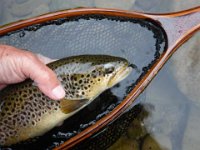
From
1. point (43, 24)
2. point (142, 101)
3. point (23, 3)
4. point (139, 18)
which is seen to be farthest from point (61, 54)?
point (23, 3)

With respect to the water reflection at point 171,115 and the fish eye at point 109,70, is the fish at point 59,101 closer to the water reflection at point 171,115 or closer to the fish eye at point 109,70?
the fish eye at point 109,70

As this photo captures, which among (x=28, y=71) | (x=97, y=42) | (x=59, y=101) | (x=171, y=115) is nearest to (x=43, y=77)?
(x=28, y=71)

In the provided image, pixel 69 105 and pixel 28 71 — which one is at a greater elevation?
pixel 28 71

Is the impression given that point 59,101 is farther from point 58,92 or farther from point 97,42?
point 97,42

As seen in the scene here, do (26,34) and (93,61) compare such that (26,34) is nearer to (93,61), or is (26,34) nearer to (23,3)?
(93,61)

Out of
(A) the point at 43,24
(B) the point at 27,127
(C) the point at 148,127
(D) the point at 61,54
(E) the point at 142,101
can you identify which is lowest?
(C) the point at 148,127

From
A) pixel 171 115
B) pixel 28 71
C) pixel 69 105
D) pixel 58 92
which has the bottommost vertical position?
pixel 171 115

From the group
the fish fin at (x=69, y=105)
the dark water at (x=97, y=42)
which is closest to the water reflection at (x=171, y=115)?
the dark water at (x=97, y=42)
